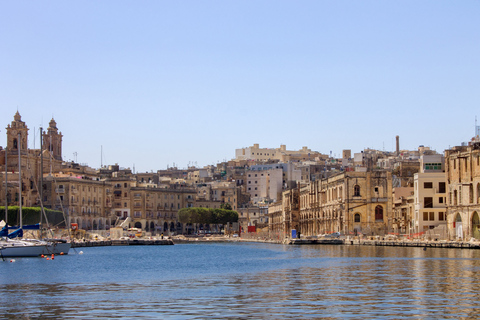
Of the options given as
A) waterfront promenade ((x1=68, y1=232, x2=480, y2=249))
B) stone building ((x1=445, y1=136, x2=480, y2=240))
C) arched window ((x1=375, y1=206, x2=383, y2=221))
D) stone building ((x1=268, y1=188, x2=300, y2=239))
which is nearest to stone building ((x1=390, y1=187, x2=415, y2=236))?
arched window ((x1=375, y1=206, x2=383, y2=221))

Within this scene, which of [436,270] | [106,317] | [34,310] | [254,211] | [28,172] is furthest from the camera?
[254,211]

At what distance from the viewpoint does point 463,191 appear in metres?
75.1

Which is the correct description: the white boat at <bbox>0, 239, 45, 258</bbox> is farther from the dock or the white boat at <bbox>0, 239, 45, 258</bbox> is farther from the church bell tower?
the church bell tower

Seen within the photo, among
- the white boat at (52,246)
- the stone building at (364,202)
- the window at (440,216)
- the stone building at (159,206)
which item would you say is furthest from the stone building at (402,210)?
the stone building at (159,206)

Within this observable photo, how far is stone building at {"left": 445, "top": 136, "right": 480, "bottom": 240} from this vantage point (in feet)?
238

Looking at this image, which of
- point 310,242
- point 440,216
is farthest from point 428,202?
point 310,242

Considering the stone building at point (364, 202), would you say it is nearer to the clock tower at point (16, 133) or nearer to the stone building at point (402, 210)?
the stone building at point (402, 210)

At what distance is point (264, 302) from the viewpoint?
2852 cm

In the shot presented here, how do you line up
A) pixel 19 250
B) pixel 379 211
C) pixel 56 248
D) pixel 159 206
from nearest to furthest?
pixel 19 250, pixel 56 248, pixel 379 211, pixel 159 206

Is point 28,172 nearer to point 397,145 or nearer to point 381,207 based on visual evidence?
point 381,207

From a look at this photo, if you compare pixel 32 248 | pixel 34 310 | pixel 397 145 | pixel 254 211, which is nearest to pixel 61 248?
pixel 32 248

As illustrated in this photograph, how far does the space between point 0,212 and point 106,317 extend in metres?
88.2

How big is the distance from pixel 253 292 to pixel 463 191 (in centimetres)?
4757

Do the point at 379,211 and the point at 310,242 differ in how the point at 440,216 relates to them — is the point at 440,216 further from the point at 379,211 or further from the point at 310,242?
the point at 310,242
